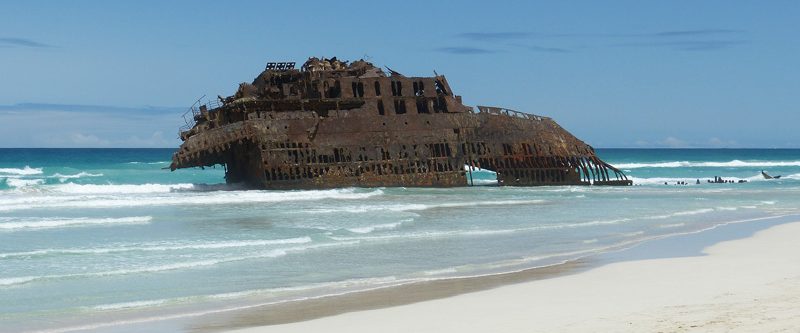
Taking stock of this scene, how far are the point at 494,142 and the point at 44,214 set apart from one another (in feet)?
50.6

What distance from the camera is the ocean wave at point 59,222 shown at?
18.0 metres

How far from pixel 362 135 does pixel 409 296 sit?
65.1 ft

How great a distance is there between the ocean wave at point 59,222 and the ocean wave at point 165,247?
3.70m

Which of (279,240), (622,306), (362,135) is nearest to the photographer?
(622,306)

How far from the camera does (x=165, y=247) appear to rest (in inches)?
589

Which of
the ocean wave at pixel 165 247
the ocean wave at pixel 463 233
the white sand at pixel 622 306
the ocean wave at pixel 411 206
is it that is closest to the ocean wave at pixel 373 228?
→ the ocean wave at pixel 463 233

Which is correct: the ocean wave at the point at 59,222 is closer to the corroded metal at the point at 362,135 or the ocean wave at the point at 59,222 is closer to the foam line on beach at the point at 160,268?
the foam line on beach at the point at 160,268

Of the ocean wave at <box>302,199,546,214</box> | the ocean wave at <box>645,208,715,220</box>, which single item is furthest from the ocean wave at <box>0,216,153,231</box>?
the ocean wave at <box>645,208,715,220</box>

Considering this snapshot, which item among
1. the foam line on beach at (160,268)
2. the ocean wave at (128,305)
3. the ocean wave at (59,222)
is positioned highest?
the ocean wave at (59,222)

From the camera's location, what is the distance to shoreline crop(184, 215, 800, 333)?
8.94 metres

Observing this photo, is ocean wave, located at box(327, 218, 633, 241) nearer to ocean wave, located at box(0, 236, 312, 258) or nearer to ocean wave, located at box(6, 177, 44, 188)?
ocean wave, located at box(0, 236, 312, 258)

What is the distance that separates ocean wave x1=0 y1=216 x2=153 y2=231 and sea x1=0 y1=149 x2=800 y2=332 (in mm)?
52

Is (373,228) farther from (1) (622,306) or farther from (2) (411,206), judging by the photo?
(1) (622,306)

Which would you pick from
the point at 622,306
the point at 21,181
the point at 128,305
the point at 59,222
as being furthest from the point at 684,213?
the point at 21,181
